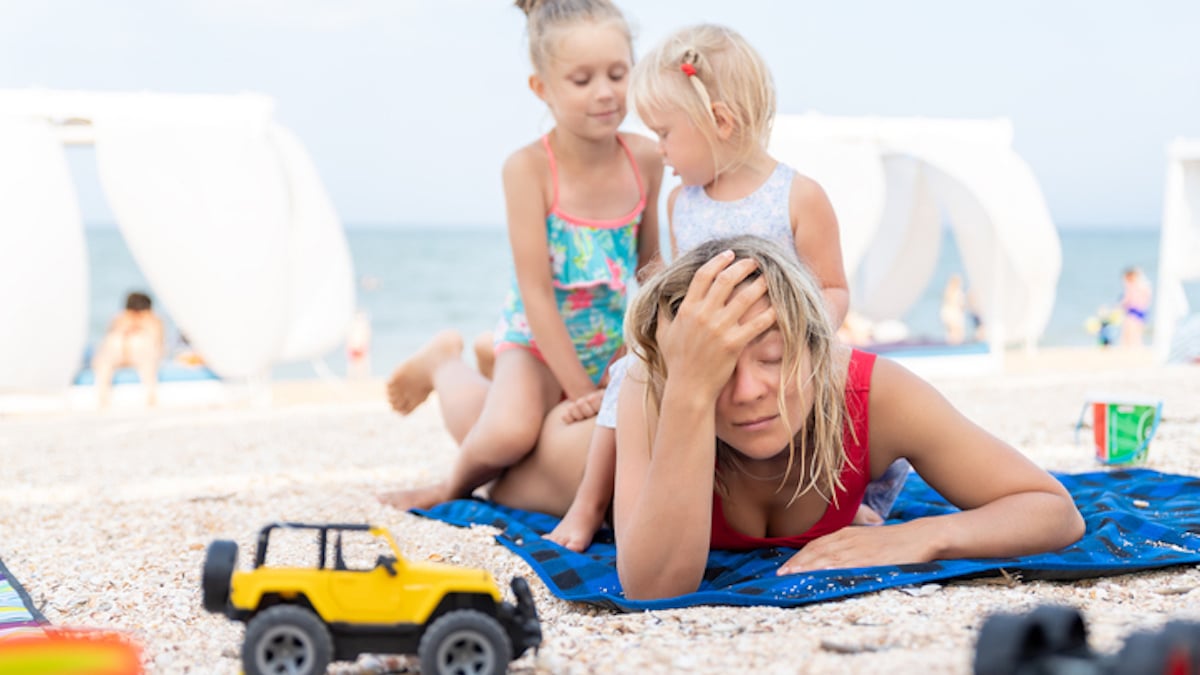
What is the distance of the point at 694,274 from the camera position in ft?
7.80

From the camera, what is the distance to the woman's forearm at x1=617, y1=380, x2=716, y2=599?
7.51ft

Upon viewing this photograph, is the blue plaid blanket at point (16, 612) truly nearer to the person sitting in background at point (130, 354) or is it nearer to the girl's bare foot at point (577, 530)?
the girl's bare foot at point (577, 530)

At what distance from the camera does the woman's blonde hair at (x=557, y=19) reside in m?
3.74

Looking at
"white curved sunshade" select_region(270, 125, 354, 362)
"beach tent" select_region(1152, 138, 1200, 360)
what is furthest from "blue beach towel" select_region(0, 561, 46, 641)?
"beach tent" select_region(1152, 138, 1200, 360)

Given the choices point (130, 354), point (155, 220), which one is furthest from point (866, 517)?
point (130, 354)

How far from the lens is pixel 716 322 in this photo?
2213mm

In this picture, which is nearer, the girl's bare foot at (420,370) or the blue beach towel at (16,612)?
the blue beach towel at (16,612)

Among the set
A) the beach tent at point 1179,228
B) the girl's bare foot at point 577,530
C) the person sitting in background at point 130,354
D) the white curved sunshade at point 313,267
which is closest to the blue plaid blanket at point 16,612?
the girl's bare foot at point 577,530

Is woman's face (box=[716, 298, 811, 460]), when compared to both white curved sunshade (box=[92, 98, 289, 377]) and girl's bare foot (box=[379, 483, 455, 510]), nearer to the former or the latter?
girl's bare foot (box=[379, 483, 455, 510])

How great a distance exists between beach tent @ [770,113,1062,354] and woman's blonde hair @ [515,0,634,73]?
7.19m

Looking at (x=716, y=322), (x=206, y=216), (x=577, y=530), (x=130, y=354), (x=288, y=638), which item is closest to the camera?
(x=288, y=638)

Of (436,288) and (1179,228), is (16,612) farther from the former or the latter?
(436,288)

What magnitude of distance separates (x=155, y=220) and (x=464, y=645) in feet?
27.8

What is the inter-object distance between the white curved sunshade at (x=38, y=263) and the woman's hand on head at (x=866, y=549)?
26.7ft
